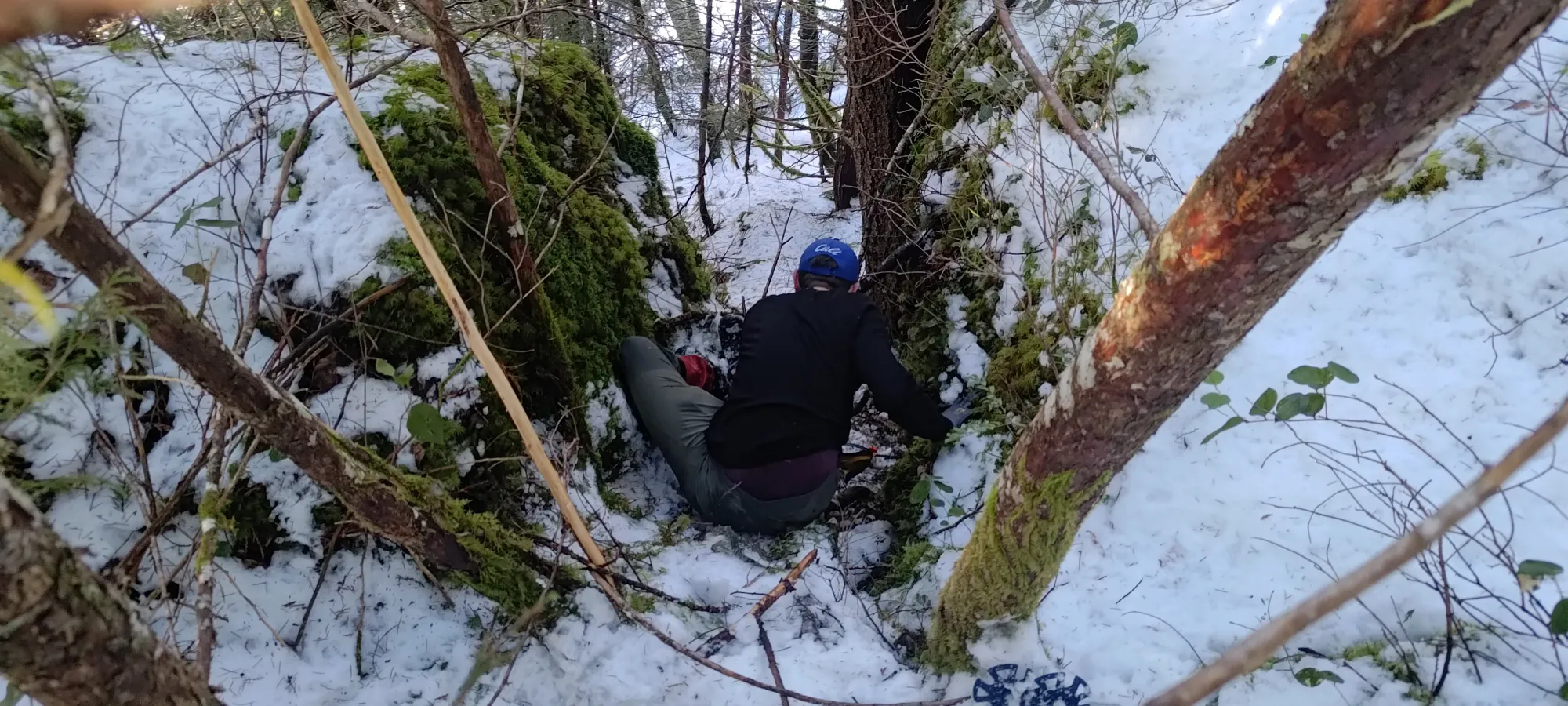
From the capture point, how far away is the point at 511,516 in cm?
239

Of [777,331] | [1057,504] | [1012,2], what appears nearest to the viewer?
[1057,504]

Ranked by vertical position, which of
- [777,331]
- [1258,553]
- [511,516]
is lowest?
[511,516]

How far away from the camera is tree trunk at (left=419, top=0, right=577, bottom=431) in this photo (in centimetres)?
191

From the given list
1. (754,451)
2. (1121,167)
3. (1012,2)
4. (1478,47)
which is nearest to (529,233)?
(754,451)

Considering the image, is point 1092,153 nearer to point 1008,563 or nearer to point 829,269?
point 1008,563

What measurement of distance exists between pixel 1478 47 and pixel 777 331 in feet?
8.17

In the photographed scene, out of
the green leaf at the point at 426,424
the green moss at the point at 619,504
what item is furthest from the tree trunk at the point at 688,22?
the green leaf at the point at 426,424

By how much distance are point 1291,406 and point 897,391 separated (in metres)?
1.35

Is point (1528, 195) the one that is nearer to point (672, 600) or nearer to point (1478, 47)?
point (1478, 47)

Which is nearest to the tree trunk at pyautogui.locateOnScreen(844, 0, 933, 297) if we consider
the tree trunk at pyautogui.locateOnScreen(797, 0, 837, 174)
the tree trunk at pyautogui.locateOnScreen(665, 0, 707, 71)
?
the tree trunk at pyautogui.locateOnScreen(797, 0, 837, 174)

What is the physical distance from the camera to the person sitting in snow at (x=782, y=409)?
9.66 ft

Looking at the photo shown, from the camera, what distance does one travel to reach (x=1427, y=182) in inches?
105

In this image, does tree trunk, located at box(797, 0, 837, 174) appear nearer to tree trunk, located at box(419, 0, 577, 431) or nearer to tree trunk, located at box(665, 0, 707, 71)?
tree trunk, located at box(665, 0, 707, 71)

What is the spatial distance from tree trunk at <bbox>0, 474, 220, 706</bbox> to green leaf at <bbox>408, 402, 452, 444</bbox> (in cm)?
98
